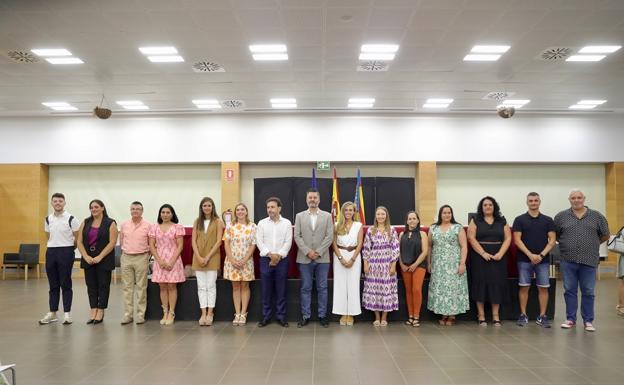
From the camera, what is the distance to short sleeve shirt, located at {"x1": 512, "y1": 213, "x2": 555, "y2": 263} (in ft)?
18.9

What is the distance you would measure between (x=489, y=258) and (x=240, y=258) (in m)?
3.12

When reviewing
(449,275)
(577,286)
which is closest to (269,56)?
(449,275)

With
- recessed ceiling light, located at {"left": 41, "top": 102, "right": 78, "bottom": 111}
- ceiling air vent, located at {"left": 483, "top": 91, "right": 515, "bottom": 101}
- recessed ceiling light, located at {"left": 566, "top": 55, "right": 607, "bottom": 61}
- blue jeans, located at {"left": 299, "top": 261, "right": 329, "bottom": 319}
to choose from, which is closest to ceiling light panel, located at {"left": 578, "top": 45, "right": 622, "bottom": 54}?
recessed ceiling light, located at {"left": 566, "top": 55, "right": 607, "bottom": 61}

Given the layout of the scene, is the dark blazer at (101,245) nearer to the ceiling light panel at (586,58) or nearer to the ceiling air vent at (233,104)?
the ceiling air vent at (233,104)

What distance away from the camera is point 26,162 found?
12.4m

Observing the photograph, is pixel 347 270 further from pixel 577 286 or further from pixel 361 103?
pixel 361 103

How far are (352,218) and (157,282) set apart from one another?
2.62m

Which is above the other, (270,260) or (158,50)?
(158,50)

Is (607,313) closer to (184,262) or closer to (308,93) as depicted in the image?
(184,262)

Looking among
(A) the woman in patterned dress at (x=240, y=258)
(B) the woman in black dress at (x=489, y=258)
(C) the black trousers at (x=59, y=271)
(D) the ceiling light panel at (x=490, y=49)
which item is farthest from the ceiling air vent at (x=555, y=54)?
(C) the black trousers at (x=59, y=271)

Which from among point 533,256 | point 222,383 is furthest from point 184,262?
point 533,256

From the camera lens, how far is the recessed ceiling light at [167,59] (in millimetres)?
7949

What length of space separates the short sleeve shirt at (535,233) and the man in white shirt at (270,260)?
2961 millimetres

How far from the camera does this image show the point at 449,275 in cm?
572
